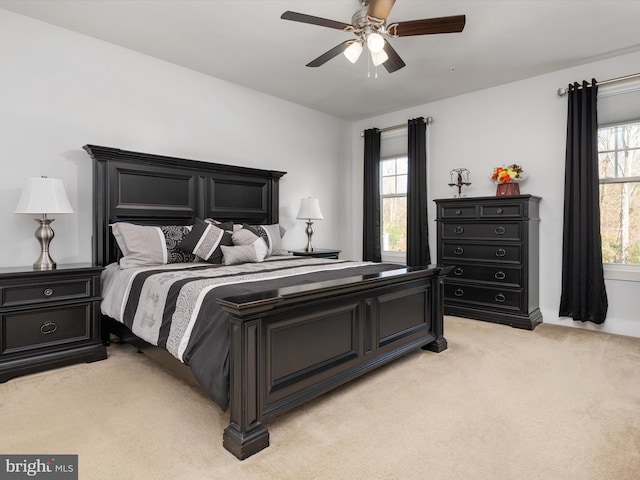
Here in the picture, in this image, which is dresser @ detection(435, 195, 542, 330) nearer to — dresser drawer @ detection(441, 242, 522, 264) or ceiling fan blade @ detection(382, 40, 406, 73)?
dresser drawer @ detection(441, 242, 522, 264)

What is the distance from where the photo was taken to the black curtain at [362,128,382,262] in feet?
17.8

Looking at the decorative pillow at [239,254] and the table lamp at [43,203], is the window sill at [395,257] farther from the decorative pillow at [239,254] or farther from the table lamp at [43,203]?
the table lamp at [43,203]

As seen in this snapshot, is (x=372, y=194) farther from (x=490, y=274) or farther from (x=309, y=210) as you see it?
(x=490, y=274)

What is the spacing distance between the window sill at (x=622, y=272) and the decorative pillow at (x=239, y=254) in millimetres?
3369

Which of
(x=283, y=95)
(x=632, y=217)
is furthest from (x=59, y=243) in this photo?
(x=632, y=217)

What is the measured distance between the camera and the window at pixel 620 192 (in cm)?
364

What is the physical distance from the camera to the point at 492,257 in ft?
13.2

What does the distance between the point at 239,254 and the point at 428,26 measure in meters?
2.22

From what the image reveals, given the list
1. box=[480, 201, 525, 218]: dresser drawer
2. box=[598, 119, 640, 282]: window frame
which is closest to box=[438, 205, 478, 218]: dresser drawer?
box=[480, 201, 525, 218]: dresser drawer

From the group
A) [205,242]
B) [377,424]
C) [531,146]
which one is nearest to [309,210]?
[205,242]

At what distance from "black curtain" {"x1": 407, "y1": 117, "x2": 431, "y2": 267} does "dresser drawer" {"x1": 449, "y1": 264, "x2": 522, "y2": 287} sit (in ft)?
2.12

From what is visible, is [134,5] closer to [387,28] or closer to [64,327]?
[387,28]

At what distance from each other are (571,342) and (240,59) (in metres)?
4.05

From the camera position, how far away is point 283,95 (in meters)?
4.74
